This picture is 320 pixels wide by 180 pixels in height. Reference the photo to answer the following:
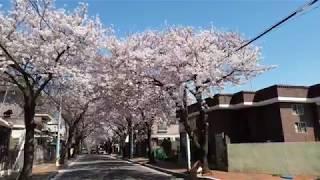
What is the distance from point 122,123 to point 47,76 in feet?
161

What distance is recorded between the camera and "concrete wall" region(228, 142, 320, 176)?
23.5m

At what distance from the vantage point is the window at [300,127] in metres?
37.6

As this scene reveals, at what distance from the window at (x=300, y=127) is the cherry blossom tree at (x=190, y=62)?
11.3 metres

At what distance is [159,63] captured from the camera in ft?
89.6

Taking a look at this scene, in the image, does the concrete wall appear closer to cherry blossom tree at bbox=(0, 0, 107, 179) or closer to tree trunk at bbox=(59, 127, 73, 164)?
cherry blossom tree at bbox=(0, 0, 107, 179)

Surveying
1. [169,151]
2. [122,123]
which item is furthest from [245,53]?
[122,123]

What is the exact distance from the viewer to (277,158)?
2458cm

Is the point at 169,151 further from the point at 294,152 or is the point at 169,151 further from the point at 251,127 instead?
the point at 294,152

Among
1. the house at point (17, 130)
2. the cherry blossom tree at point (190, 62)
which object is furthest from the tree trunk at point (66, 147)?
the cherry blossom tree at point (190, 62)

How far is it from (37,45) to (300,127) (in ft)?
82.6

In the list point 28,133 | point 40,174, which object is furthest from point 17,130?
point 28,133

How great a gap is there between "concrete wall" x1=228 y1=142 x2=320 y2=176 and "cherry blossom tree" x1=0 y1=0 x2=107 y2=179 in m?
11.2

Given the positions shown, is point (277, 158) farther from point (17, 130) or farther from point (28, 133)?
point (17, 130)

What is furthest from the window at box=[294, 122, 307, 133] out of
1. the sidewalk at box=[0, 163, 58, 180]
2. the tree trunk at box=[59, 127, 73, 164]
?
the tree trunk at box=[59, 127, 73, 164]
